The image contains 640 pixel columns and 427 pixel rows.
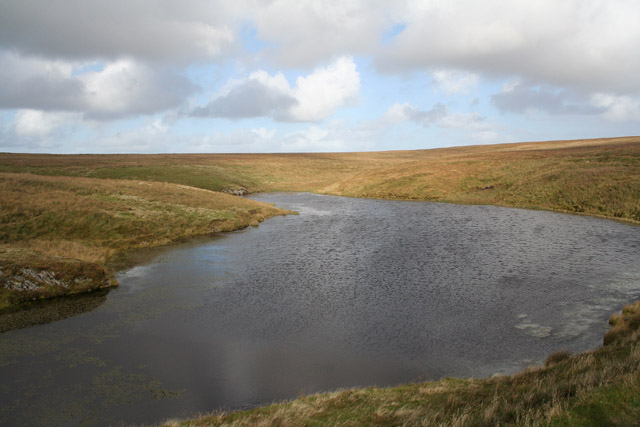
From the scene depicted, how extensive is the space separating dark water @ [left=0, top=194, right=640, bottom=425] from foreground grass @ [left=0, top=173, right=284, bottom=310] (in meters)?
3.72

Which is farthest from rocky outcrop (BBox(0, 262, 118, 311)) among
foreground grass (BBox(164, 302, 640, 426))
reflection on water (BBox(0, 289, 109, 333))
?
foreground grass (BBox(164, 302, 640, 426))

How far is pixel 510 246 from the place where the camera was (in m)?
35.8

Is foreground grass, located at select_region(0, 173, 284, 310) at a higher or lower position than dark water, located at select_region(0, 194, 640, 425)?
higher

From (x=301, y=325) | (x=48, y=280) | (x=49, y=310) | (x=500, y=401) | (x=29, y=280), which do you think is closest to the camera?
(x=500, y=401)

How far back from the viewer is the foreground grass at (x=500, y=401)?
27.5ft

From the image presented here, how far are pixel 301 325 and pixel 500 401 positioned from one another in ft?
35.1

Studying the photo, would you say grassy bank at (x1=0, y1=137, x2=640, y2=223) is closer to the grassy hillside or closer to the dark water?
the grassy hillside

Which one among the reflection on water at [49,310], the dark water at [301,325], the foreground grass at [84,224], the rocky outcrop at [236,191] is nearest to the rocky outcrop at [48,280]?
the foreground grass at [84,224]

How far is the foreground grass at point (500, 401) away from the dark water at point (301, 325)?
175 centimetres

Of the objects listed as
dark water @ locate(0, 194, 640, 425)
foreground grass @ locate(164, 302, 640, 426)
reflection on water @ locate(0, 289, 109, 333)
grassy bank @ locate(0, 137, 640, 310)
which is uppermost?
grassy bank @ locate(0, 137, 640, 310)

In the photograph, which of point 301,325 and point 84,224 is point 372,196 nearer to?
point 84,224

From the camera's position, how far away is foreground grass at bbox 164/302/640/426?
838 cm

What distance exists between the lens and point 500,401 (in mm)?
10406

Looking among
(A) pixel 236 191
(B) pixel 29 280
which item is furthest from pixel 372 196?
(B) pixel 29 280
